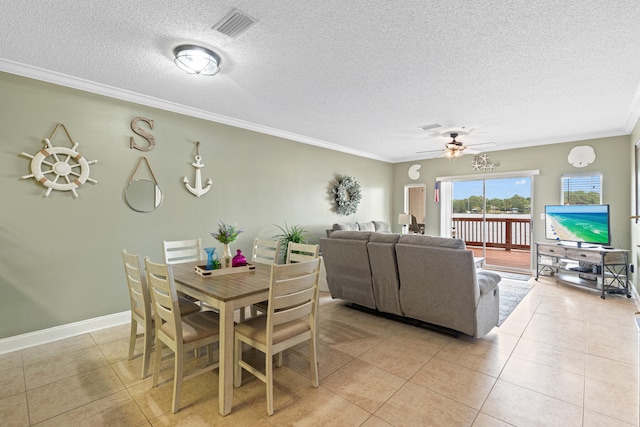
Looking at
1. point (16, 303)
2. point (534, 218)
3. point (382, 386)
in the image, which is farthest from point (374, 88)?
point (534, 218)

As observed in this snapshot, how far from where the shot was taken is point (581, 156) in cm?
543

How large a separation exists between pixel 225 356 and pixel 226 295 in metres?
0.38

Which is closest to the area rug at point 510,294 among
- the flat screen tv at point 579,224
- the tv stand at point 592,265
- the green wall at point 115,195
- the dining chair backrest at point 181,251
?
the tv stand at point 592,265

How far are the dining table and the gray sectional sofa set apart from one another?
137 cm

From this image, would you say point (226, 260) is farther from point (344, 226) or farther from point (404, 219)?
point (404, 219)

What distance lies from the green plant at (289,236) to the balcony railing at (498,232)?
405 centimetres

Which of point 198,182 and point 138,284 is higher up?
point 198,182

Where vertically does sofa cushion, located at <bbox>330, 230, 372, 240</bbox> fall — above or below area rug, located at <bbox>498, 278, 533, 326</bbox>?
above

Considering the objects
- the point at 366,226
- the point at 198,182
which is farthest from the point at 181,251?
the point at 366,226

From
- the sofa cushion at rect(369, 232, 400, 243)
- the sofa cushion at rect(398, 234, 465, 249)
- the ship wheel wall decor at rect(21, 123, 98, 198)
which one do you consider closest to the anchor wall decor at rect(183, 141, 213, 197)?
the ship wheel wall decor at rect(21, 123, 98, 198)

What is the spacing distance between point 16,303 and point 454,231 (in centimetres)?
763

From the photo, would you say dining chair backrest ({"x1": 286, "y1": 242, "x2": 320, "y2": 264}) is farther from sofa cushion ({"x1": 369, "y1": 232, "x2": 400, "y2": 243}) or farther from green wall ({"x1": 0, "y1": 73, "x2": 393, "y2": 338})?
green wall ({"x1": 0, "y1": 73, "x2": 393, "y2": 338})

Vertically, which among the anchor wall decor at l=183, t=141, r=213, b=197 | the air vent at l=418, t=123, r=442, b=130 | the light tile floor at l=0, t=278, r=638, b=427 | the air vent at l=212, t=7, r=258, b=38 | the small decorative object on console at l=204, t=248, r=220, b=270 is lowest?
the light tile floor at l=0, t=278, r=638, b=427

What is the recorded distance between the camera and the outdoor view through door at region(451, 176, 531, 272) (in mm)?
6258
